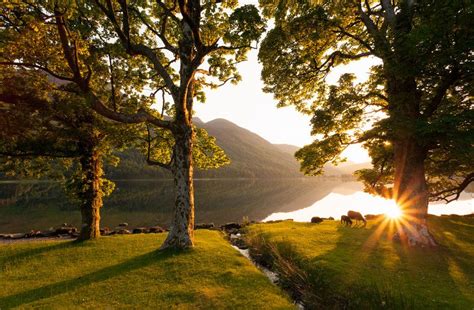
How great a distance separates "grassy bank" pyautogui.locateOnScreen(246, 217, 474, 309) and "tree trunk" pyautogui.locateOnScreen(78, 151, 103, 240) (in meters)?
14.0

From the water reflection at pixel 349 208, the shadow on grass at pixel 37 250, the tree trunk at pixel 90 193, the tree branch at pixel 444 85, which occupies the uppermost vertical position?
the tree branch at pixel 444 85

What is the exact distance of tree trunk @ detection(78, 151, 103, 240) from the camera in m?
22.5

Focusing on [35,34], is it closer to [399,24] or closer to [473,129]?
[399,24]

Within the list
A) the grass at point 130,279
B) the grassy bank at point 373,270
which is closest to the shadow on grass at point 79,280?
the grass at point 130,279

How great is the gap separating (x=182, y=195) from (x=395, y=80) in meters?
17.6

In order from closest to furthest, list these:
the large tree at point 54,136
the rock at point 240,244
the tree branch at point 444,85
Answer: the tree branch at point 444,85
the large tree at point 54,136
the rock at point 240,244

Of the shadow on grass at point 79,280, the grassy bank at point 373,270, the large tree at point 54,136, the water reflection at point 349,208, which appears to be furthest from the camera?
the water reflection at point 349,208

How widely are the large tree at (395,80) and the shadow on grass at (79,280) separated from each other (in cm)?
1415

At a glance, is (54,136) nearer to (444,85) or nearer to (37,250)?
(37,250)

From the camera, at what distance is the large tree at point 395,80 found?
48.9 feet

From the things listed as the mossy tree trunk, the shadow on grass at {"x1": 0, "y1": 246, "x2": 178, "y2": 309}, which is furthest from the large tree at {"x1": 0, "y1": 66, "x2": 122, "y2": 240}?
the mossy tree trunk

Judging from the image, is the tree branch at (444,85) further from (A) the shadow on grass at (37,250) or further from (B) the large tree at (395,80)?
(A) the shadow on grass at (37,250)

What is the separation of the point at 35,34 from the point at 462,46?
76.8 feet

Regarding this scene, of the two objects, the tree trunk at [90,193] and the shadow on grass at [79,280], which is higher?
the tree trunk at [90,193]
